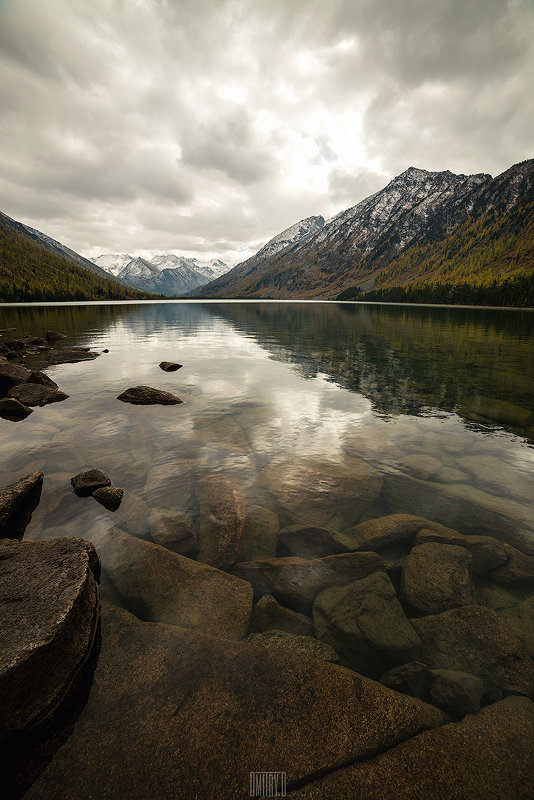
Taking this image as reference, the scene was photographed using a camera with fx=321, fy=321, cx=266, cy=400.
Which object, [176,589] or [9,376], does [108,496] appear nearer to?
[176,589]

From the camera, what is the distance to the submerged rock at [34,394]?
66.9ft

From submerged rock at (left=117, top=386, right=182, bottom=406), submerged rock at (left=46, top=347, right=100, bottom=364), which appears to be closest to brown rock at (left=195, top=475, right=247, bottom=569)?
submerged rock at (left=117, top=386, right=182, bottom=406)

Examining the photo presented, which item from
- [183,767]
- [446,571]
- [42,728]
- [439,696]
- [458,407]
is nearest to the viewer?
[183,767]

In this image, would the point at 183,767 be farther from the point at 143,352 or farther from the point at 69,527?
the point at 143,352

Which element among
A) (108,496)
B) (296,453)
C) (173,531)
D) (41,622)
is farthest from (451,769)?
(296,453)

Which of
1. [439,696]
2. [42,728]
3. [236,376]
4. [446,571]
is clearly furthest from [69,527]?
[236,376]

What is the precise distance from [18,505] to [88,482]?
6.54 ft

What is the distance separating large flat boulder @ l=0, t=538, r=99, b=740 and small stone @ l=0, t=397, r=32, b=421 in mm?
13652

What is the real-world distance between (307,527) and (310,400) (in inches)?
501

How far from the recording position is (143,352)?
4269 centimetres

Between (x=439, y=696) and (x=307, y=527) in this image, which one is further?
(x=307, y=527)

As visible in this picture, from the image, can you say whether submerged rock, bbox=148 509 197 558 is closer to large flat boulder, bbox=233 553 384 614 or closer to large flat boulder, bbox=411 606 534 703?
large flat boulder, bbox=233 553 384 614

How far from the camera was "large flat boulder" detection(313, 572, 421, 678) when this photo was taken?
630 centimetres

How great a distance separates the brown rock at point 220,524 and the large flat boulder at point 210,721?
2549 millimetres
